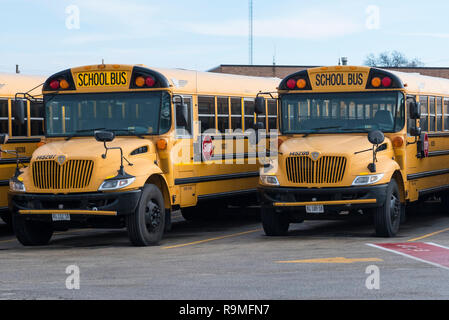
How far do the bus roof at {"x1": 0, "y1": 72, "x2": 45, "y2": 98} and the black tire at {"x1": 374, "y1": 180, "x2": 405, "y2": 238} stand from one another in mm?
5938

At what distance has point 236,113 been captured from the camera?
16.0 metres

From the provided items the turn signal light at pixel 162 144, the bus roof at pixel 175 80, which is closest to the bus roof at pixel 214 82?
the bus roof at pixel 175 80

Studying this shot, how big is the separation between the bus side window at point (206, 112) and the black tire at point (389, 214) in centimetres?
323

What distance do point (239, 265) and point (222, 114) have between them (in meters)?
5.38

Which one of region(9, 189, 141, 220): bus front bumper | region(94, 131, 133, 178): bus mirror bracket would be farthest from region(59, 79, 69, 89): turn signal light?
region(9, 189, 141, 220): bus front bumper

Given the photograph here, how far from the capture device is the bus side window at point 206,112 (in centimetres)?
1489

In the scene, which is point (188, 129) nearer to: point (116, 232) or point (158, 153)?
point (158, 153)

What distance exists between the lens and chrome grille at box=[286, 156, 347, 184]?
13078 millimetres

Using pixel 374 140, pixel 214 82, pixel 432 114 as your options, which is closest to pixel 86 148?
pixel 214 82

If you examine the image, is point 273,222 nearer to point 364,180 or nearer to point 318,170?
point 318,170

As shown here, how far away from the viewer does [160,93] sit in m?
13.5

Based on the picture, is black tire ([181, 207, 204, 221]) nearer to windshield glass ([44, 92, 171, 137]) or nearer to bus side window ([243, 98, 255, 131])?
bus side window ([243, 98, 255, 131])

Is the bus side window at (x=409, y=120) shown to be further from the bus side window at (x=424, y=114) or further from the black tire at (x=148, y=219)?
the black tire at (x=148, y=219)
